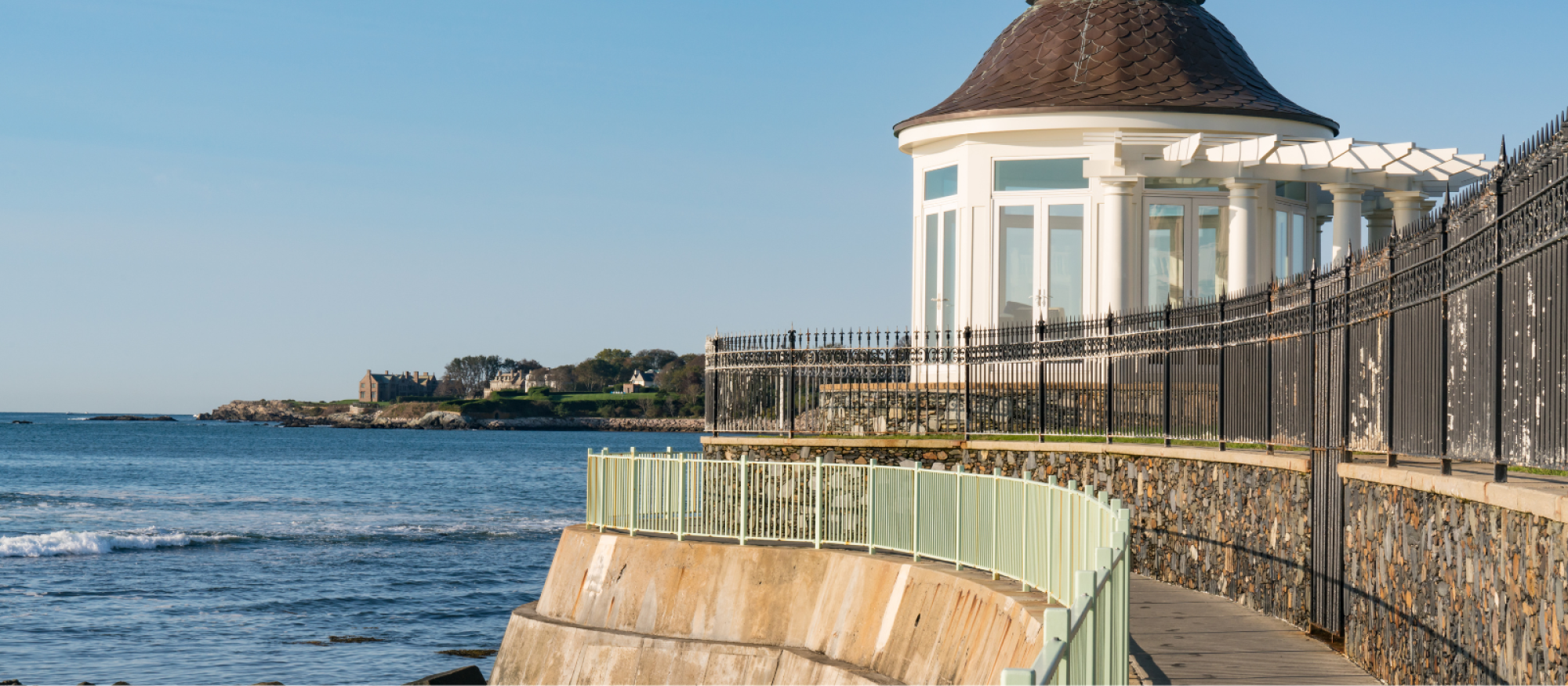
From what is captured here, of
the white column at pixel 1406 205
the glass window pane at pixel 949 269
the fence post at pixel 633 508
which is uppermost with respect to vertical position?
the white column at pixel 1406 205

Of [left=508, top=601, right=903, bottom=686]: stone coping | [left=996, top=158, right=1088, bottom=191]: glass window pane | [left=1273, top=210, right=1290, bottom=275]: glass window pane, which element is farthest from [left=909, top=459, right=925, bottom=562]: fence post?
[left=1273, top=210, right=1290, bottom=275]: glass window pane

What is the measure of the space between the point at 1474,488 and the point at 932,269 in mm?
16388

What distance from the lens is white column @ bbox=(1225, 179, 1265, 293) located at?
2138 centimetres

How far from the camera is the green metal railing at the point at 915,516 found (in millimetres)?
6102

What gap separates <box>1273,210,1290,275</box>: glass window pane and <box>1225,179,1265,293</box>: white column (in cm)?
129

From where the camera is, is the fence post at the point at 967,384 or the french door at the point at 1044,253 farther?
the french door at the point at 1044,253

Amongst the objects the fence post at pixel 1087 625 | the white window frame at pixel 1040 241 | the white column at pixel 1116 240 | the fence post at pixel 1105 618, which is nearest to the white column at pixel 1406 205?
the white column at pixel 1116 240

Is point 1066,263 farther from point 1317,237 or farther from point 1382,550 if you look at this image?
point 1382,550

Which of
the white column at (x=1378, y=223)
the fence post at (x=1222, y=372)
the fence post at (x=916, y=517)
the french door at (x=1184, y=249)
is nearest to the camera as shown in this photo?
the fence post at (x=1222, y=372)

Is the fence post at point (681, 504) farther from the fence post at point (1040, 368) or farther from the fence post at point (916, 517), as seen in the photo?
the fence post at point (1040, 368)

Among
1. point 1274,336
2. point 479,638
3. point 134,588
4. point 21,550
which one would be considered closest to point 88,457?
point 21,550

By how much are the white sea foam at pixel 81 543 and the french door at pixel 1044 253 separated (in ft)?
106

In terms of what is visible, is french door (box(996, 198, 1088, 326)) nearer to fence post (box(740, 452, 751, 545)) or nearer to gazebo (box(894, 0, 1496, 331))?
gazebo (box(894, 0, 1496, 331))

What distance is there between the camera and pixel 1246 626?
11.3 m
